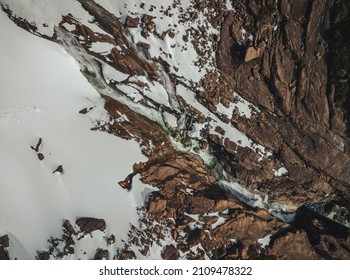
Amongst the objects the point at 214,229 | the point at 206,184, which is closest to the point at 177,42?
the point at 206,184

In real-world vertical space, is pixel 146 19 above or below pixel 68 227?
above

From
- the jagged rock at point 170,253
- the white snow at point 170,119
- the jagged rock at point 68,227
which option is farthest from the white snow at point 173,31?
the jagged rock at point 68,227

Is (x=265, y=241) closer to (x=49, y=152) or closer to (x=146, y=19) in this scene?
(x=49, y=152)

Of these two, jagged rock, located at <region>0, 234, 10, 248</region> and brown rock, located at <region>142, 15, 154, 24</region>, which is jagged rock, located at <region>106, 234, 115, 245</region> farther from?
brown rock, located at <region>142, 15, 154, 24</region>

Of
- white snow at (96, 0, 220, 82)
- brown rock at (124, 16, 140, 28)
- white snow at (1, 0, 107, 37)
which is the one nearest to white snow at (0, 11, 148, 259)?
white snow at (1, 0, 107, 37)

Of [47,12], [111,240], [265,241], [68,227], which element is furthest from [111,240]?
[47,12]

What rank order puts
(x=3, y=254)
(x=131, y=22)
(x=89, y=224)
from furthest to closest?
(x=89, y=224), (x=3, y=254), (x=131, y=22)
